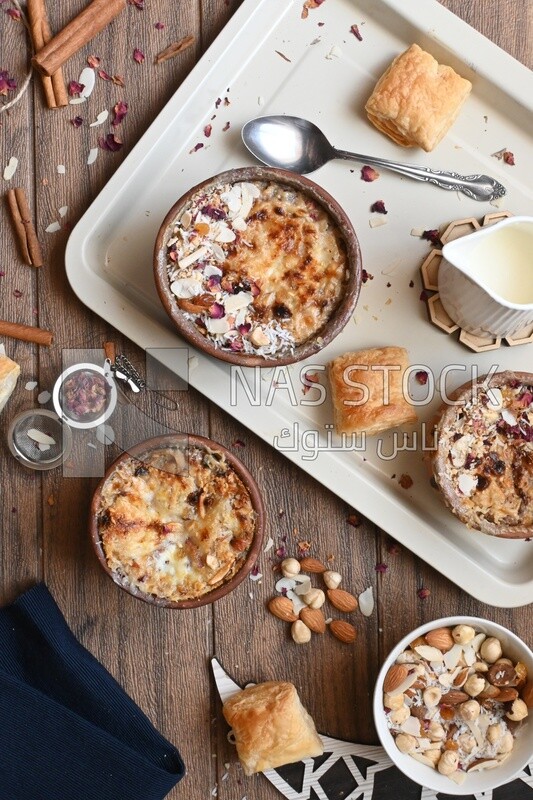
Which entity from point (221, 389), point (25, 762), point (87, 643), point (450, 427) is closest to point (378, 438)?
point (450, 427)

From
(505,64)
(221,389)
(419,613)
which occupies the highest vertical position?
(505,64)

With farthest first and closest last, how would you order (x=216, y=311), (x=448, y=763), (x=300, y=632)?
(x=300, y=632)
(x=448, y=763)
(x=216, y=311)

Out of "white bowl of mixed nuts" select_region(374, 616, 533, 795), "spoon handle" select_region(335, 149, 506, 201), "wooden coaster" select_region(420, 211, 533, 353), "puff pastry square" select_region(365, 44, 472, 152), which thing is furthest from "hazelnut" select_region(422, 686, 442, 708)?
"puff pastry square" select_region(365, 44, 472, 152)

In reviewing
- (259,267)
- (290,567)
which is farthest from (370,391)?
(290,567)

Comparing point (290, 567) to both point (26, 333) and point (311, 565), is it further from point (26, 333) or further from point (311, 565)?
point (26, 333)

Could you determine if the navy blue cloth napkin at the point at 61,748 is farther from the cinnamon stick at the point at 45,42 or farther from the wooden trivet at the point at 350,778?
the cinnamon stick at the point at 45,42

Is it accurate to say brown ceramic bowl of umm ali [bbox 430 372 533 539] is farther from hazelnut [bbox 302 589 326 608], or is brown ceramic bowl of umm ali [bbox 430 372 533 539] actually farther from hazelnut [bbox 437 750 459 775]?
hazelnut [bbox 437 750 459 775]

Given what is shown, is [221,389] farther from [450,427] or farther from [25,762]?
[25,762]
